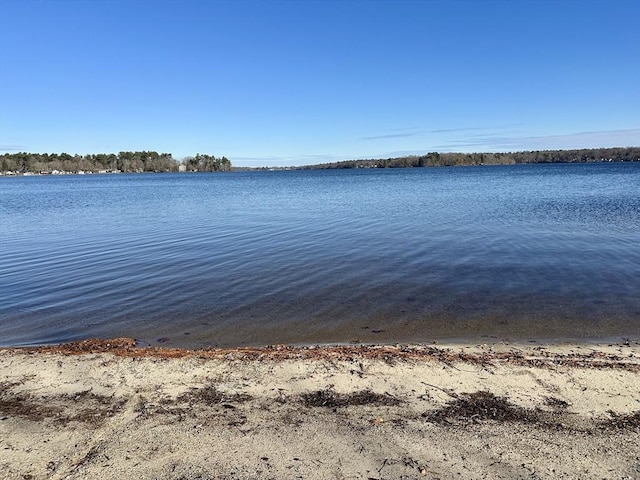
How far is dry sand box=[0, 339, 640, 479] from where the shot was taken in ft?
13.9

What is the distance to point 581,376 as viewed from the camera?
5.97m

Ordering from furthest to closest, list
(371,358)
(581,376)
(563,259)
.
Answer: (563,259) < (371,358) < (581,376)

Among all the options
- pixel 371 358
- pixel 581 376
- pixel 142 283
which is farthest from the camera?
pixel 142 283

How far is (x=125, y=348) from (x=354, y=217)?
786 inches

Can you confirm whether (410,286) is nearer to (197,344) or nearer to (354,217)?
(197,344)

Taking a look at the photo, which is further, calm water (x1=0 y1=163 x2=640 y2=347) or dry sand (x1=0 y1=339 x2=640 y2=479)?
calm water (x1=0 y1=163 x2=640 y2=347)

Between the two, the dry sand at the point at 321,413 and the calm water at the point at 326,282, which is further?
the calm water at the point at 326,282

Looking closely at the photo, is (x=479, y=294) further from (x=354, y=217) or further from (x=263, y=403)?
(x=354, y=217)

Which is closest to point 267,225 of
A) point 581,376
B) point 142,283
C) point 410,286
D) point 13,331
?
point 142,283

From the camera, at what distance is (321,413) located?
519 centimetres

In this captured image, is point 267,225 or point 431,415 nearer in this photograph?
point 431,415

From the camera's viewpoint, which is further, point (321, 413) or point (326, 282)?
point (326, 282)

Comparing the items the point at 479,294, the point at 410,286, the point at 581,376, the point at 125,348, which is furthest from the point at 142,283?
the point at 581,376

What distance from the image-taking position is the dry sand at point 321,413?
166 inches
